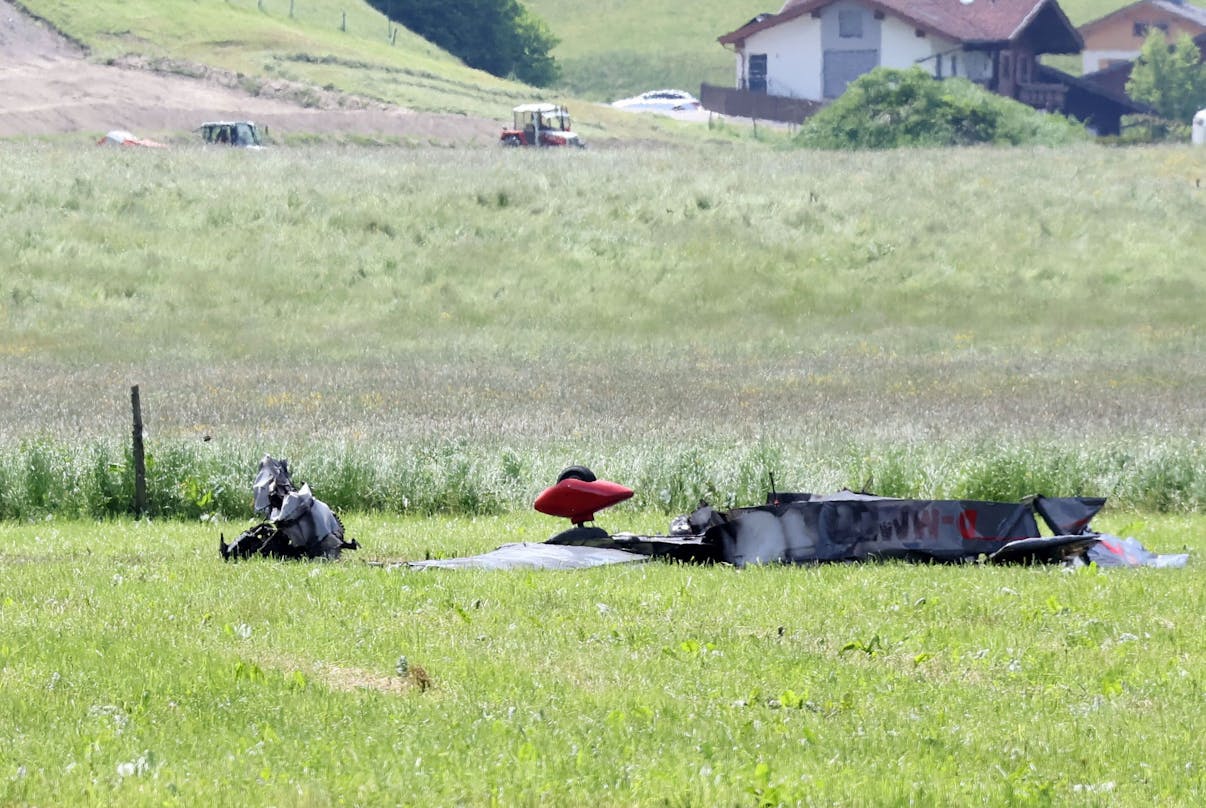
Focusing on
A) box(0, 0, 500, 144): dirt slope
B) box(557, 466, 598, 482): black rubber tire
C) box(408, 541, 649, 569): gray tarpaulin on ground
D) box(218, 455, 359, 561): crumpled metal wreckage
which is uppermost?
box(0, 0, 500, 144): dirt slope

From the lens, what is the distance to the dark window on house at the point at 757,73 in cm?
10769

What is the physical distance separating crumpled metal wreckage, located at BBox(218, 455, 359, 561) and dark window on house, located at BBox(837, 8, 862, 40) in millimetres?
93770

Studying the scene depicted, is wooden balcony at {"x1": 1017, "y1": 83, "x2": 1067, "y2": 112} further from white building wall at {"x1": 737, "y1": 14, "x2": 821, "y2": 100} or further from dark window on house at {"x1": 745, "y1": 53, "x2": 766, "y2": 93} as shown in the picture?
dark window on house at {"x1": 745, "y1": 53, "x2": 766, "y2": 93}

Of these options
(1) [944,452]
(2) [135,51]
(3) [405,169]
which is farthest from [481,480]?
(2) [135,51]

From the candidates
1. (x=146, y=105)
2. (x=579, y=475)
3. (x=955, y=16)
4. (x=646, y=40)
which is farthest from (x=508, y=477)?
(x=646, y=40)

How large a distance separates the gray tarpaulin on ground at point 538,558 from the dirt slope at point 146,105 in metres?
62.2

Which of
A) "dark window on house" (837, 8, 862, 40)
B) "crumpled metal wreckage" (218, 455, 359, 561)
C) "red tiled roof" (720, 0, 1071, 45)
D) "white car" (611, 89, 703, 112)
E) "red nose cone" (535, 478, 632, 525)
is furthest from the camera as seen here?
"white car" (611, 89, 703, 112)

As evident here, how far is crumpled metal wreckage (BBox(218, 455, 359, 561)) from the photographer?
14.4 meters

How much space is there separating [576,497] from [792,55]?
9439cm

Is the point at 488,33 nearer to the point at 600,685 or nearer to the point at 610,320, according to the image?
the point at 610,320

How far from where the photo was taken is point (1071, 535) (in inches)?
557

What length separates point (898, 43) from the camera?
10212 cm

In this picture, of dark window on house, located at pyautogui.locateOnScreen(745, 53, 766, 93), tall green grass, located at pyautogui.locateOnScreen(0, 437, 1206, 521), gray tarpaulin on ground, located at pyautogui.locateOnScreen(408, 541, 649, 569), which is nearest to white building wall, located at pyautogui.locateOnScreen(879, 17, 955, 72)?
dark window on house, located at pyautogui.locateOnScreen(745, 53, 766, 93)

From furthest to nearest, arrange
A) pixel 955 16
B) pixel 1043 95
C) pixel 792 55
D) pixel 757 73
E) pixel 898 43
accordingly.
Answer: pixel 757 73 → pixel 1043 95 → pixel 792 55 → pixel 955 16 → pixel 898 43
